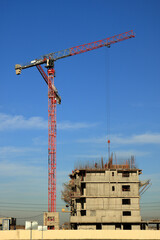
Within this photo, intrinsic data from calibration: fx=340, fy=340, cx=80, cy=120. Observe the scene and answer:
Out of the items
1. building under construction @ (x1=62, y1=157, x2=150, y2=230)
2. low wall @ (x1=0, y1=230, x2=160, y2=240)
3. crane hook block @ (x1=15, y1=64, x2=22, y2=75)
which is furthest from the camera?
crane hook block @ (x1=15, y1=64, x2=22, y2=75)

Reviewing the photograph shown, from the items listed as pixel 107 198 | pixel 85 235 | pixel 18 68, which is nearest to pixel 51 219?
pixel 107 198

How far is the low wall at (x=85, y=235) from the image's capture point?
64688 millimetres

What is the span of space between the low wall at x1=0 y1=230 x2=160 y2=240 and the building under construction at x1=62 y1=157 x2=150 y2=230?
19.7 meters

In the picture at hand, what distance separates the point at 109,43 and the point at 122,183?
55724 millimetres

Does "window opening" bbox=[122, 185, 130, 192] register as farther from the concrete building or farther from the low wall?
the low wall

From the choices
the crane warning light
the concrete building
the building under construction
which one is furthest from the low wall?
the crane warning light

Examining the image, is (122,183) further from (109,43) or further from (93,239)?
(109,43)

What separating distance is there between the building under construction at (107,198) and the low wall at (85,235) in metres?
19.7

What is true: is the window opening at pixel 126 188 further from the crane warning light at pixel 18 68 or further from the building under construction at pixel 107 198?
the crane warning light at pixel 18 68

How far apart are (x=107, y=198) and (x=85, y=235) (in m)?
23.4

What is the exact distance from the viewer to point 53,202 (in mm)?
104625

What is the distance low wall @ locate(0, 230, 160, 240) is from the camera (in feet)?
212

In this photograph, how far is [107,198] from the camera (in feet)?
293

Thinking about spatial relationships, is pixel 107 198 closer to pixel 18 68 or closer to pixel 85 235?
pixel 85 235
